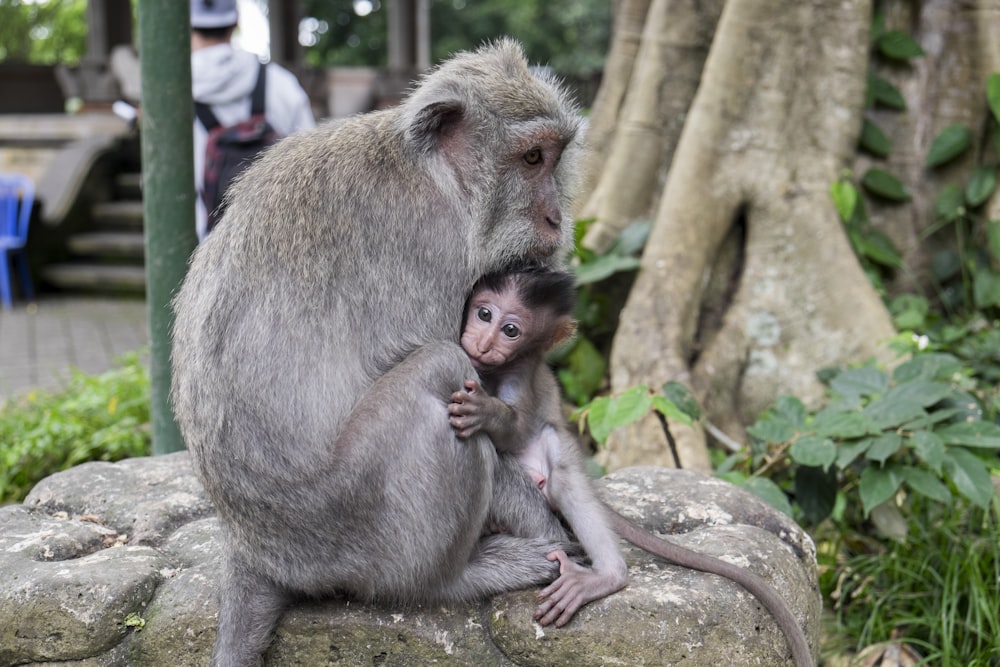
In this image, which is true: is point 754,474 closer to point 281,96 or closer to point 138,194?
point 281,96

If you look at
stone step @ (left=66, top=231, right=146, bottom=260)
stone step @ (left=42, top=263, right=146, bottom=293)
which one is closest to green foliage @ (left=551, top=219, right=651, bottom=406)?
stone step @ (left=42, top=263, right=146, bottom=293)

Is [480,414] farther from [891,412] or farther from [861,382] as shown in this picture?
[861,382]

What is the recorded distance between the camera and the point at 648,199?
18.8 ft

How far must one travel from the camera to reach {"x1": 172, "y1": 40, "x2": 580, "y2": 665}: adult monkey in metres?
2.46

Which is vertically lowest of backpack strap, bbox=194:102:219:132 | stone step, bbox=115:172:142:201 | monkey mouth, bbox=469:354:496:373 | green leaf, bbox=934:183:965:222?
stone step, bbox=115:172:142:201

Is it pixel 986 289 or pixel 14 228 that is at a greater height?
pixel 986 289

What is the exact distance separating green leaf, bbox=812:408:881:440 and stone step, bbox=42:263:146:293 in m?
8.60

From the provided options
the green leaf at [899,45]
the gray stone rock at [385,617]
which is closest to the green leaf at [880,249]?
the green leaf at [899,45]

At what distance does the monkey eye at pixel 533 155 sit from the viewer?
2768 millimetres

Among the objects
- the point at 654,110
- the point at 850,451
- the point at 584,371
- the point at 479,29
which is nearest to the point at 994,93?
the point at 654,110

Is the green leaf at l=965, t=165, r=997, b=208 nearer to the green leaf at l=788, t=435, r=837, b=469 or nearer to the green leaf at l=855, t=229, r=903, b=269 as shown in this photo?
the green leaf at l=855, t=229, r=903, b=269

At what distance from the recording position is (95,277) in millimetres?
10922

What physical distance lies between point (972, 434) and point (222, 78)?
12.6 ft

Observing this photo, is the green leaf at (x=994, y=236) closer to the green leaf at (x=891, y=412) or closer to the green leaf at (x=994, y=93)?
the green leaf at (x=994, y=93)
